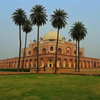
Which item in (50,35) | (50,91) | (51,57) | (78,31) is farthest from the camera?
(50,35)

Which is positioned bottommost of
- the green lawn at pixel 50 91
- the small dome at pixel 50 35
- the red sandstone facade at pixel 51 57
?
the green lawn at pixel 50 91

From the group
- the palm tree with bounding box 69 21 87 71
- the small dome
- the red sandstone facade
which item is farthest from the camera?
the small dome

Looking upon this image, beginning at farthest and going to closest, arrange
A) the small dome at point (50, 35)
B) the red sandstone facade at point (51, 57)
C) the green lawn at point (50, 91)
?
the small dome at point (50, 35) < the red sandstone facade at point (51, 57) < the green lawn at point (50, 91)

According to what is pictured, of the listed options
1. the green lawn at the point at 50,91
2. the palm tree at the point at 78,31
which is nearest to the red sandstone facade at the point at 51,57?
the palm tree at the point at 78,31

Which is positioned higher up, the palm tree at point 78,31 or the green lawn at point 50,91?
the palm tree at point 78,31

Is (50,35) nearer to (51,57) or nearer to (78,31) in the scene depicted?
(51,57)

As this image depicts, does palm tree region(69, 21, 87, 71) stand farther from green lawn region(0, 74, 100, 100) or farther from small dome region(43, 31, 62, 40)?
small dome region(43, 31, 62, 40)

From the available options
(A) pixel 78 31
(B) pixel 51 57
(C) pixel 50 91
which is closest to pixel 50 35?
(B) pixel 51 57

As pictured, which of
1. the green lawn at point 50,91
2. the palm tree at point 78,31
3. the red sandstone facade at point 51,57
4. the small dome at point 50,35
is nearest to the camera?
the green lawn at point 50,91

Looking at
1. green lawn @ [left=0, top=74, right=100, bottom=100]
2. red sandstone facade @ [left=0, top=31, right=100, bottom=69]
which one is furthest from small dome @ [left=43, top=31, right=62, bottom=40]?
green lawn @ [left=0, top=74, right=100, bottom=100]

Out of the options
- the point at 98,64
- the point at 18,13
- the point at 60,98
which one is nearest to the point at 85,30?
the point at 18,13

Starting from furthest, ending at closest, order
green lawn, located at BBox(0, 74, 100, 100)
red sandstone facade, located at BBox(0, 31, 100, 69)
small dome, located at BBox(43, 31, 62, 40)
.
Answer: small dome, located at BBox(43, 31, 62, 40)
red sandstone facade, located at BBox(0, 31, 100, 69)
green lawn, located at BBox(0, 74, 100, 100)

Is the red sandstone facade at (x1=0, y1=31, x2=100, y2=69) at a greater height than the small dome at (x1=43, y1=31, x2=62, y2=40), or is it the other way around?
the small dome at (x1=43, y1=31, x2=62, y2=40)

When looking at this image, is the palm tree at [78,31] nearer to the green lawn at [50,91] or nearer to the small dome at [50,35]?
the green lawn at [50,91]
